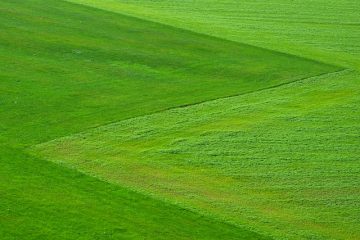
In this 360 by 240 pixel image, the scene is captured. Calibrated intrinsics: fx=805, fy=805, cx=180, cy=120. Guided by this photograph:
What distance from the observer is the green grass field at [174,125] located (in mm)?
17953

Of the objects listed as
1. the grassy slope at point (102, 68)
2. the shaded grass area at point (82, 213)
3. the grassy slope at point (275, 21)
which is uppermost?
the grassy slope at point (275, 21)

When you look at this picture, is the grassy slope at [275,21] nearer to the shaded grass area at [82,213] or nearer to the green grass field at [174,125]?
the green grass field at [174,125]

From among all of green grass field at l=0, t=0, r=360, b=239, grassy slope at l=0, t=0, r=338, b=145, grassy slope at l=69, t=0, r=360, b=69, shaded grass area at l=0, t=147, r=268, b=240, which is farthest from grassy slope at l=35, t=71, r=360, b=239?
grassy slope at l=69, t=0, r=360, b=69

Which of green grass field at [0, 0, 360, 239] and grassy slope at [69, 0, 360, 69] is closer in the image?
green grass field at [0, 0, 360, 239]

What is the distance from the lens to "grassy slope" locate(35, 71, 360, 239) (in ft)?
61.4

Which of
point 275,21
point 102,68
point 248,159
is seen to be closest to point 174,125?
point 248,159

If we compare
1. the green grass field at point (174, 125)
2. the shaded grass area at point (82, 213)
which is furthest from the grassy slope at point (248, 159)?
the shaded grass area at point (82, 213)

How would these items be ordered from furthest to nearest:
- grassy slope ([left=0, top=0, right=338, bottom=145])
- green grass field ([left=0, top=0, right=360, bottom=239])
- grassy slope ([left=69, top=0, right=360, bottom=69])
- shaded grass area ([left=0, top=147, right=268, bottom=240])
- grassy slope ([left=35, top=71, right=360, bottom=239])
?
grassy slope ([left=69, top=0, right=360, bottom=69]), grassy slope ([left=0, top=0, right=338, bottom=145]), grassy slope ([left=35, top=71, right=360, bottom=239]), green grass field ([left=0, top=0, right=360, bottom=239]), shaded grass area ([left=0, top=147, right=268, bottom=240])

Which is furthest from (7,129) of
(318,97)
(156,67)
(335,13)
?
(335,13)

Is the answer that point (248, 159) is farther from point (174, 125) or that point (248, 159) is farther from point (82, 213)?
point (82, 213)

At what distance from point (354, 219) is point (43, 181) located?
7.31 metres

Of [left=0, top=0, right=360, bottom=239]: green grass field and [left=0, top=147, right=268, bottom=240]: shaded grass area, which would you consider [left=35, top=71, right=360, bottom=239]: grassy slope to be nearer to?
[left=0, top=0, right=360, bottom=239]: green grass field

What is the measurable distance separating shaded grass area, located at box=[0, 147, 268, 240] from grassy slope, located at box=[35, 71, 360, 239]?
0.69m

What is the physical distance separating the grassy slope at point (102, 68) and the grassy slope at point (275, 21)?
1.54m
